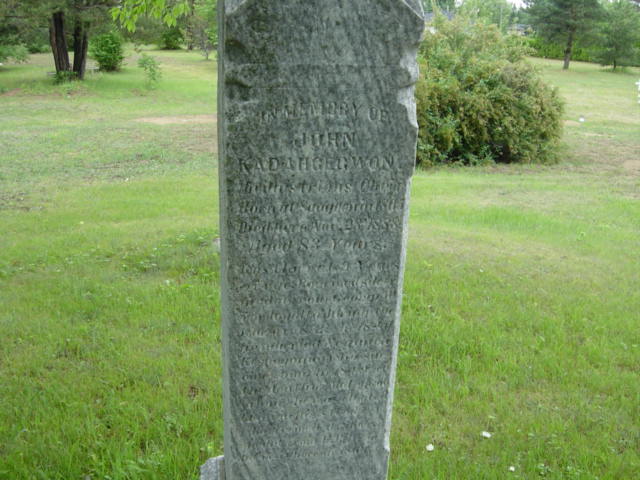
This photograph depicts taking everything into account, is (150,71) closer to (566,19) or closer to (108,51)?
(108,51)

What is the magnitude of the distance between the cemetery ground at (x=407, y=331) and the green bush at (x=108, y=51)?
23661 mm

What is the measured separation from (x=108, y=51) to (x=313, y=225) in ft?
111

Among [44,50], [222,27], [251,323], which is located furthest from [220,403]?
[44,50]

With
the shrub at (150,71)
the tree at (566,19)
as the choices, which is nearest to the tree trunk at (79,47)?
the shrub at (150,71)

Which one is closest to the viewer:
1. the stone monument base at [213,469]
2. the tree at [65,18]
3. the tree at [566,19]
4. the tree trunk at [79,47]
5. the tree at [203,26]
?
the stone monument base at [213,469]

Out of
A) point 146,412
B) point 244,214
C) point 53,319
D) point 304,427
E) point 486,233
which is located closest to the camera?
point 244,214

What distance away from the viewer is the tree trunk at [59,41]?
26.2 metres

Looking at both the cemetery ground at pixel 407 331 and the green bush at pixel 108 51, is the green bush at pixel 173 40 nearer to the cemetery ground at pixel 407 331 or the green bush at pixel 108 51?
the green bush at pixel 108 51

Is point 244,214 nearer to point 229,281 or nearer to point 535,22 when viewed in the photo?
point 229,281

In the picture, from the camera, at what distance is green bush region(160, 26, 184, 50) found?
174ft

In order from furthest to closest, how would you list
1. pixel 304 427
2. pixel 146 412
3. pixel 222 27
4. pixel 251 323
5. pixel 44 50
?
pixel 44 50 < pixel 146 412 < pixel 304 427 < pixel 251 323 < pixel 222 27

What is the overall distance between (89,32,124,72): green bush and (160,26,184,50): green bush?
19975 mm

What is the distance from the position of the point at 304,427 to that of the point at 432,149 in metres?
11.8

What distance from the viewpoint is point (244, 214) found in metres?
2.60
